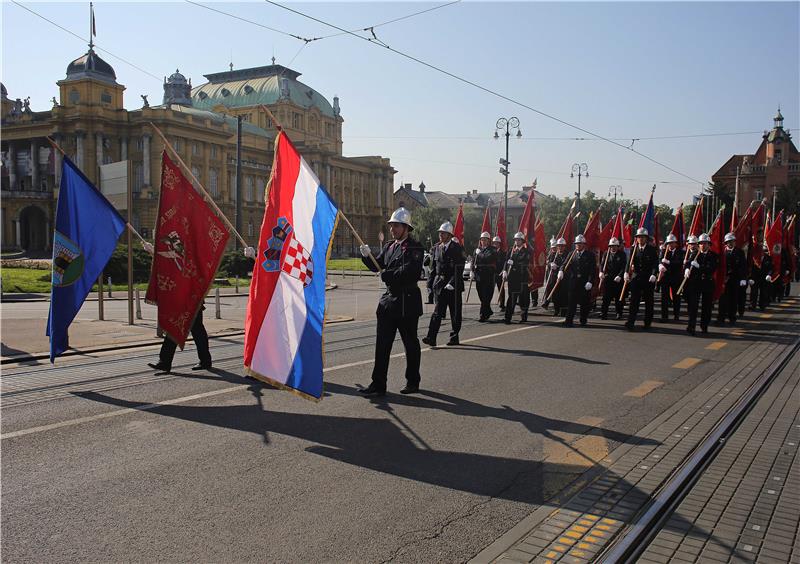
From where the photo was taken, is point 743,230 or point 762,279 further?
point 762,279

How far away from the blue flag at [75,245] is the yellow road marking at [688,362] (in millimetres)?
8196

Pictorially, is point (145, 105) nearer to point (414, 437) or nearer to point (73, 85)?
point (73, 85)

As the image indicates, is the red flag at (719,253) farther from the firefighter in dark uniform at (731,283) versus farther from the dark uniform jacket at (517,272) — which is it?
the dark uniform jacket at (517,272)

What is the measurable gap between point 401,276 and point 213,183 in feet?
278

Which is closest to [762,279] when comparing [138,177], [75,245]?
[75,245]

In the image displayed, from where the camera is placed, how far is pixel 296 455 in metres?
5.91

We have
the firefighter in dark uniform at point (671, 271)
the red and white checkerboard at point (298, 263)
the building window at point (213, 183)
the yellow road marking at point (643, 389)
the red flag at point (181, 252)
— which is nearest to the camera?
the red and white checkerboard at point (298, 263)

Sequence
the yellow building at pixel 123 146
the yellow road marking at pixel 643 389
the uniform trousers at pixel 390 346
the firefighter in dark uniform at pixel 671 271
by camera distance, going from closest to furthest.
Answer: the uniform trousers at pixel 390 346 < the yellow road marking at pixel 643 389 < the firefighter in dark uniform at pixel 671 271 < the yellow building at pixel 123 146

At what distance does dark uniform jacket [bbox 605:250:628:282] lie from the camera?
17.7m

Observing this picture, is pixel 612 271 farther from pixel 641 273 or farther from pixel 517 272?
pixel 517 272

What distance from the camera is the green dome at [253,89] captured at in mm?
111062

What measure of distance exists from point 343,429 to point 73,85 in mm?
83917

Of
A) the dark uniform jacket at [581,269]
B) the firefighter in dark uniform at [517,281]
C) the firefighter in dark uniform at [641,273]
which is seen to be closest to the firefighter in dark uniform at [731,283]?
the firefighter in dark uniform at [641,273]

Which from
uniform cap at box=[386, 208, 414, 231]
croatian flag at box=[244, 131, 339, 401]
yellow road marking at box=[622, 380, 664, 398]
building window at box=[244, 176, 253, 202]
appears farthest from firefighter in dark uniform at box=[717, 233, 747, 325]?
building window at box=[244, 176, 253, 202]
